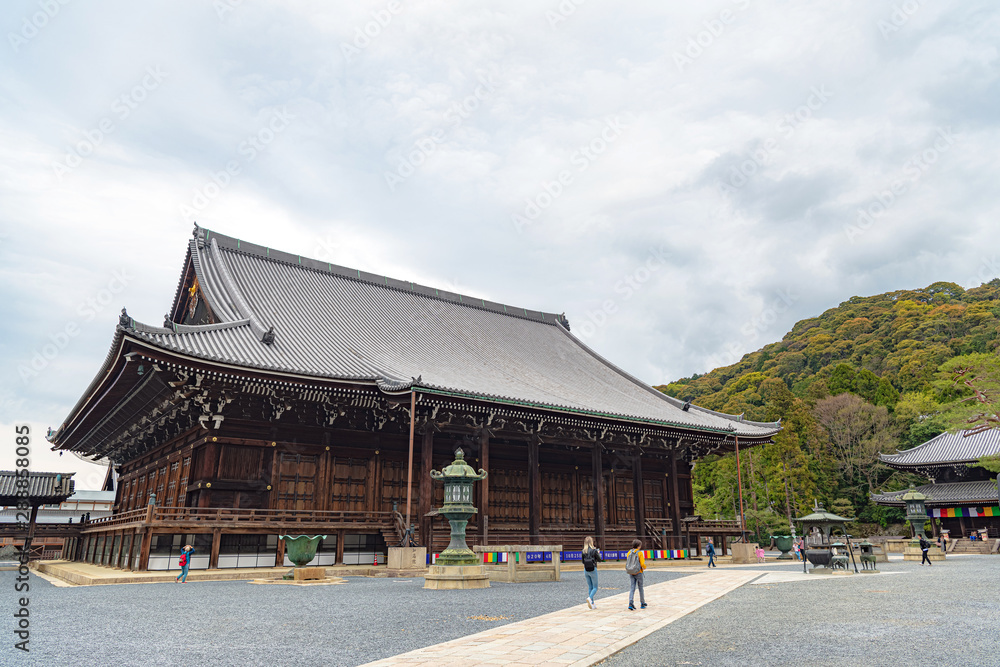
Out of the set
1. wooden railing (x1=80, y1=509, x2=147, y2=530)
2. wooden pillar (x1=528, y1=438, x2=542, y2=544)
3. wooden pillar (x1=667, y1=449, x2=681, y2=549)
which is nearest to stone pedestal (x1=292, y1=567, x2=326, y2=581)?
wooden railing (x1=80, y1=509, x2=147, y2=530)

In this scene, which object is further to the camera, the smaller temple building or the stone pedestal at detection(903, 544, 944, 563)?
the smaller temple building

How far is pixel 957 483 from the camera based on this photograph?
4288 centimetres

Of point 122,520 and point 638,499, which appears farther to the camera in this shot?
point 638,499

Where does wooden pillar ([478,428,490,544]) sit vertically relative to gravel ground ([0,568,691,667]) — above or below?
above

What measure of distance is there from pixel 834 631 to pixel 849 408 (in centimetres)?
5431

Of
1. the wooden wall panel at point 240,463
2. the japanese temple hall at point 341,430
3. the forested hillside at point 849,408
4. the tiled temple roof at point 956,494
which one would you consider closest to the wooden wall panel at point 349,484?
the japanese temple hall at point 341,430

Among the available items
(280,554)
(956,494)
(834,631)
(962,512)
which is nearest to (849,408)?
(956,494)

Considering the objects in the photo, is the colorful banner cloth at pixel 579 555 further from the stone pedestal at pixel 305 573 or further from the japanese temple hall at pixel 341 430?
the stone pedestal at pixel 305 573

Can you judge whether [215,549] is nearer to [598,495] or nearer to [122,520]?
[122,520]

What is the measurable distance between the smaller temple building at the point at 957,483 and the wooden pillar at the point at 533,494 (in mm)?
30023

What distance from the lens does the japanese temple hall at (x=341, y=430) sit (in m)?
18.8

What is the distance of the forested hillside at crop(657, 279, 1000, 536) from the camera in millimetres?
47906

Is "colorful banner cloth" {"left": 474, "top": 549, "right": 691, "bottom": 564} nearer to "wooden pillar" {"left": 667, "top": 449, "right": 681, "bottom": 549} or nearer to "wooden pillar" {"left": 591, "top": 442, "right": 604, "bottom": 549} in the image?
"wooden pillar" {"left": 667, "top": 449, "right": 681, "bottom": 549}

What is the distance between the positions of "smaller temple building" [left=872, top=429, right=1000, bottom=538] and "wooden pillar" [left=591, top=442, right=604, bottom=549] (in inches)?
1058
